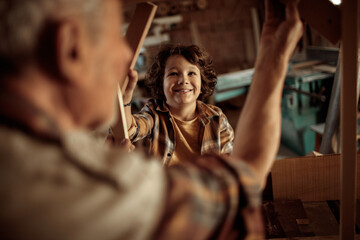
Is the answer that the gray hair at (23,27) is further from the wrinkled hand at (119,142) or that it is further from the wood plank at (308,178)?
the wood plank at (308,178)

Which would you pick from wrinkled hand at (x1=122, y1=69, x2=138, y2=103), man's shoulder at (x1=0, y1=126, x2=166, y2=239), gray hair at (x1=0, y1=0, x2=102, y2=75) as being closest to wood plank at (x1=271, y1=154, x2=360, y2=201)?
wrinkled hand at (x1=122, y1=69, x2=138, y2=103)

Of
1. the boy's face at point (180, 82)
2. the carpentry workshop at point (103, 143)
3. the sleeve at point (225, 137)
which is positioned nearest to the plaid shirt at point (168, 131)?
the sleeve at point (225, 137)

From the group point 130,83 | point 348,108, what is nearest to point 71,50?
point 348,108

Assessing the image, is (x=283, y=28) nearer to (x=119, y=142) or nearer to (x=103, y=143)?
(x=103, y=143)

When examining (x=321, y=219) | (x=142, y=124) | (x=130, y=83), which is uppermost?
(x=130, y=83)

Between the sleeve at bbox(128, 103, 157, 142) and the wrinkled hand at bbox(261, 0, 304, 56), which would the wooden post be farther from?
the sleeve at bbox(128, 103, 157, 142)

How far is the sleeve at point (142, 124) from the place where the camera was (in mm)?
1685

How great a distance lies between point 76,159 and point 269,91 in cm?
51

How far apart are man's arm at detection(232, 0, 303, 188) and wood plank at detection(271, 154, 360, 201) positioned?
3.20 ft

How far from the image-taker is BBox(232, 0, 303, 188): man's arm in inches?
28.2

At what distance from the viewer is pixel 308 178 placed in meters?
1.64

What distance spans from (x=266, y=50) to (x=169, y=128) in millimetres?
1111

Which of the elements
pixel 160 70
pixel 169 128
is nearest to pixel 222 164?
pixel 169 128

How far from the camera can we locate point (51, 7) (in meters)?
0.43
